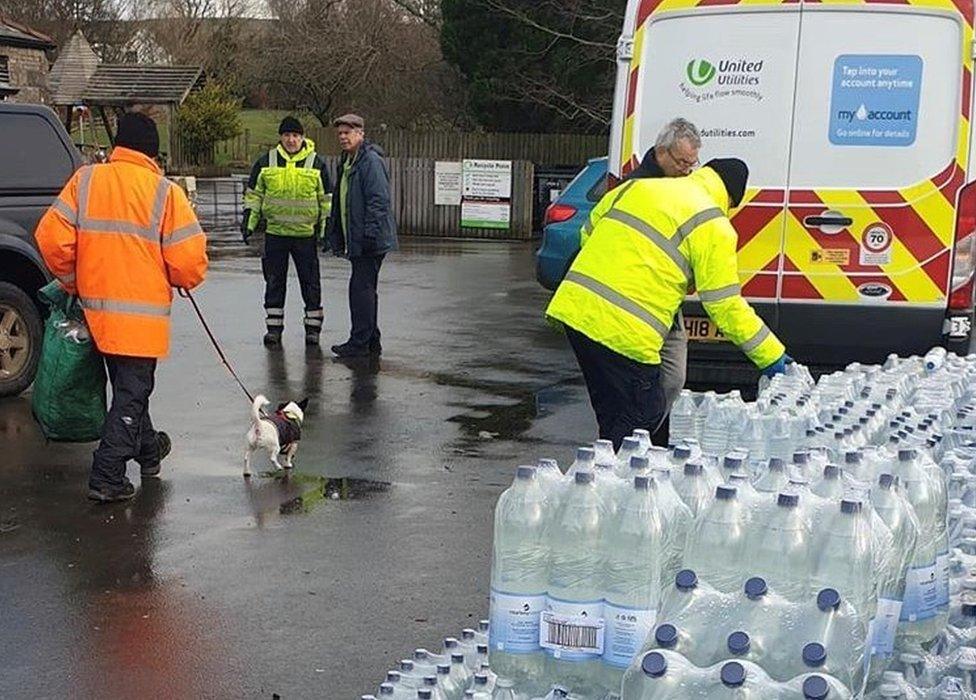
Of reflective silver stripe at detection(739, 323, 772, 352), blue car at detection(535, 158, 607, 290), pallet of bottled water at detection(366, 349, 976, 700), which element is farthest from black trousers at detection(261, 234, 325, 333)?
pallet of bottled water at detection(366, 349, 976, 700)

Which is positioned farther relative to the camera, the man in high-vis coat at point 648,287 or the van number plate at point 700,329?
the van number plate at point 700,329

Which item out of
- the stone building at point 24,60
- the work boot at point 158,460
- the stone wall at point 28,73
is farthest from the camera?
the stone wall at point 28,73

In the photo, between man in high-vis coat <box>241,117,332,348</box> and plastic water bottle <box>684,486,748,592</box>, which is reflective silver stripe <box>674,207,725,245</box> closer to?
plastic water bottle <box>684,486,748,592</box>

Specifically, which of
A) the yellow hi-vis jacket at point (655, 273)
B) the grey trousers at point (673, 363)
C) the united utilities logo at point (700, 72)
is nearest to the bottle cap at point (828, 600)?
the yellow hi-vis jacket at point (655, 273)

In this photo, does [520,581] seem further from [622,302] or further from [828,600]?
[622,302]

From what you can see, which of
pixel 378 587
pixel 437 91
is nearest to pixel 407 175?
pixel 437 91

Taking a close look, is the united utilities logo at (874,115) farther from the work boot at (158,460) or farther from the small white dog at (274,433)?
the work boot at (158,460)

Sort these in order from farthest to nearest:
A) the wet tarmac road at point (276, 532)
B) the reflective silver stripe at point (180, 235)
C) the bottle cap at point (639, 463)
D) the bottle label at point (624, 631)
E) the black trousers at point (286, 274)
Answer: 1. the black trousers at point (286, 274)
2. the reflective silver stripe at point (180, 235)
3. the wet tarmac road at point (276, 532)
4. the bottle cap at point (639, 463)
5. the bottle label at point (624, 631)

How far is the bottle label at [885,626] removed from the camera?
296 cm

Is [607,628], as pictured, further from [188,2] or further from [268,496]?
[188,2]

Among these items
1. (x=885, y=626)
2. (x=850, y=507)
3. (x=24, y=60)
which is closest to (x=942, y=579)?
(x=885, y=626)

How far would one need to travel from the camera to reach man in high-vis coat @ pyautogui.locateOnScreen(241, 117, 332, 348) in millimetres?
11273

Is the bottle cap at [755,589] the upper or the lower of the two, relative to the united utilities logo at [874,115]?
lower

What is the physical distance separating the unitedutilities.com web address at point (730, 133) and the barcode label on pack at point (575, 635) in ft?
16.7
